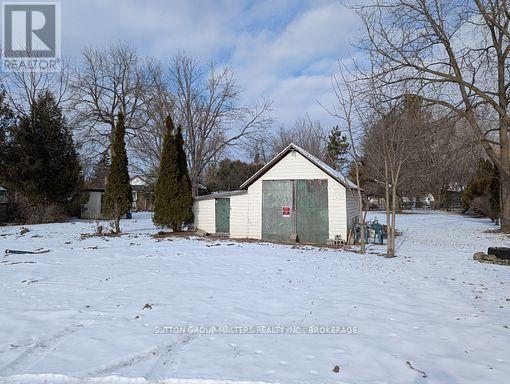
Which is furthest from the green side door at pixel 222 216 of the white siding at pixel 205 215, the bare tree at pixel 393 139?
the bare tree at pixel 393 139

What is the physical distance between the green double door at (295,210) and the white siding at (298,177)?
179 mm

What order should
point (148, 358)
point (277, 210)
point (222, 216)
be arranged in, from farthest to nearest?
point (222, 216)
point (277, 210)
point (148, 358)

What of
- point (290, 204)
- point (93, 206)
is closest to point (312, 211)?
point (290, 204)

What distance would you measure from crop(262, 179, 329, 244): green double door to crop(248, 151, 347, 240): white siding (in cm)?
18

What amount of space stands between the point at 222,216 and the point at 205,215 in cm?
89

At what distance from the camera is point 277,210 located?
1547 cm

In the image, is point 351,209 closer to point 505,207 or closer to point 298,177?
point 298,177

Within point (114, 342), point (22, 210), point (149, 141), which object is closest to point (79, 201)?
point (22, 210)

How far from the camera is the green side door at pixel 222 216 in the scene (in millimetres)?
16391

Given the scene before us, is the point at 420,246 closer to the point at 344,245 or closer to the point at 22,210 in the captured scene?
the point at 344,245

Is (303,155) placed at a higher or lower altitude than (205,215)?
higher

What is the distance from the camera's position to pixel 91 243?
42.3 feet

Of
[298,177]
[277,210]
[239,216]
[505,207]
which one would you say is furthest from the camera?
[505,207]

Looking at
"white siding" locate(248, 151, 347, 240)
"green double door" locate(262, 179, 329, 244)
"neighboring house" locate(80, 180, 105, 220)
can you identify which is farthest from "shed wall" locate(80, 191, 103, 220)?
"green double door" locate(262, 179, 329, 244)
